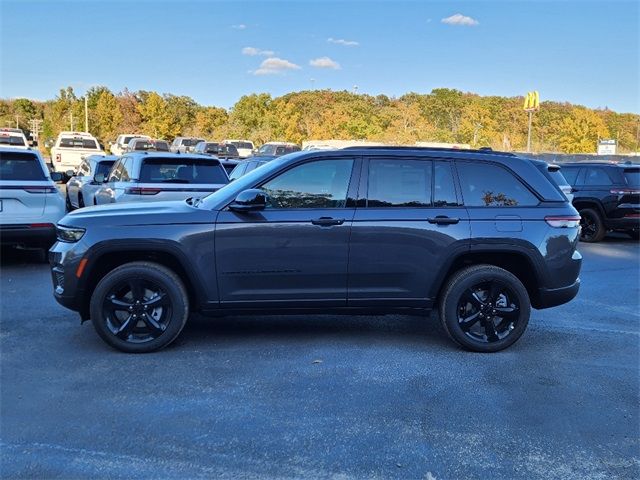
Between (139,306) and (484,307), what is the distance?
3.06 metres

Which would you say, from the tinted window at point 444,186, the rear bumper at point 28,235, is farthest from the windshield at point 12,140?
the tinted window at point 444,186

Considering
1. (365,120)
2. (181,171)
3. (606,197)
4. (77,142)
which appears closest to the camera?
(181,171)

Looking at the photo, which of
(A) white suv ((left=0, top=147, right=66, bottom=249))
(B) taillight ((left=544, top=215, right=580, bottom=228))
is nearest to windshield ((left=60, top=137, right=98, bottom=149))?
(A) white suv ((left=0, top=147, right=66, bottom=249))

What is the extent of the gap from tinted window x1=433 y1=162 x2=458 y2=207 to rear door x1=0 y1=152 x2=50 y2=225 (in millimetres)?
5931

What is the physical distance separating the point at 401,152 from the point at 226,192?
5.39 feet

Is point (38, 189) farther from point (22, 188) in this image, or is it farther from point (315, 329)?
point (315, 329)

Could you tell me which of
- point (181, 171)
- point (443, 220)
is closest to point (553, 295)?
point (443, 220)

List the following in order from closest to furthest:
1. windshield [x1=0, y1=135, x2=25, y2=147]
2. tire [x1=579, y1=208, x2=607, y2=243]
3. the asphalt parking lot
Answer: the asphalt parking lot < tire [x1=579, y1=208, x2=607, y2=243] < windshield [x1=0, y1=135, x2=25, y2=147]

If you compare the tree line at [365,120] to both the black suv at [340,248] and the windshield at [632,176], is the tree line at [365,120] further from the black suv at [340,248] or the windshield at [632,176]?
the black suv at [340,248]

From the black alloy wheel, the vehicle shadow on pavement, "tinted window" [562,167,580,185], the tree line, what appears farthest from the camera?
the tree line

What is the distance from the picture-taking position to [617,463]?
335 centimetres

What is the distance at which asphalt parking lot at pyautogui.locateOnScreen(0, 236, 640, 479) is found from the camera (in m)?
3.27

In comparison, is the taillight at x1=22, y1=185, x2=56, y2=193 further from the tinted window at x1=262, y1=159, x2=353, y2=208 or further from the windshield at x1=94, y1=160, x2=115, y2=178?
the windshield at x1=94, y1=160, x2=115, y2=178

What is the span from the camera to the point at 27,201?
8148 mm
